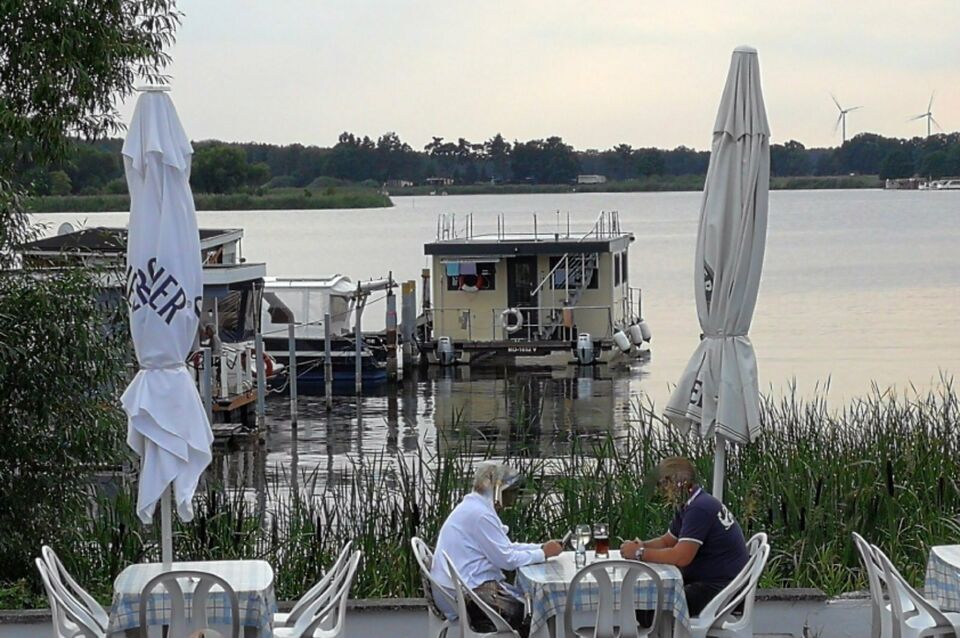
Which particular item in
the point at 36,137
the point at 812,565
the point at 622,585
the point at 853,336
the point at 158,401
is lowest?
the point at 853,336

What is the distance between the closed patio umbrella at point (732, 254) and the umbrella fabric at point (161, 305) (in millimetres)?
2709

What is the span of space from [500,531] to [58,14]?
640 cm

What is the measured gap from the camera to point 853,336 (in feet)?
158

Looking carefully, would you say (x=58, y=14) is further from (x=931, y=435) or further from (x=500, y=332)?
(x=500, y=332)

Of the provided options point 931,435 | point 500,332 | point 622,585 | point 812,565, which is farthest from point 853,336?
point 622,585

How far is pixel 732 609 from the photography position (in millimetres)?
7211

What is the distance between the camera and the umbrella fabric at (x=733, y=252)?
8172 millimetres

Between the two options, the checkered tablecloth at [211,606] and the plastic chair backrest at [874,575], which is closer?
the checkered tablecloth at [211,606]

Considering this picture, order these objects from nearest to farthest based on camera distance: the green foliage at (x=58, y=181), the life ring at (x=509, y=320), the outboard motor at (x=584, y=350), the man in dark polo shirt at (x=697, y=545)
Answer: the man in dark polo shirt at (x=697, y=545), the green foliage at (x=58, y=181), the outboard motor at (x=584, y=350), the life ring at (x=509, y=320)

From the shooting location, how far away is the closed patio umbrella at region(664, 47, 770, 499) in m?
8.17

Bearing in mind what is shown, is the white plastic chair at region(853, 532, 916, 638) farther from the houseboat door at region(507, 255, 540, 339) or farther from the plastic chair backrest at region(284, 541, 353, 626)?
the houseboat door at region(507, 255, 540, 339)

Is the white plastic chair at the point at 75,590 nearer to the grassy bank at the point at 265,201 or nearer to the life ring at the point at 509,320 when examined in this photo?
the life ring at the point at 509,320

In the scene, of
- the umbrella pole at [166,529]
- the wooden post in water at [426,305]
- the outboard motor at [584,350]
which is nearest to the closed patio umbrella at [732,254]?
the umbrella pole at [166,529]

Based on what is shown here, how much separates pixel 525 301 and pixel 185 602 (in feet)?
107
